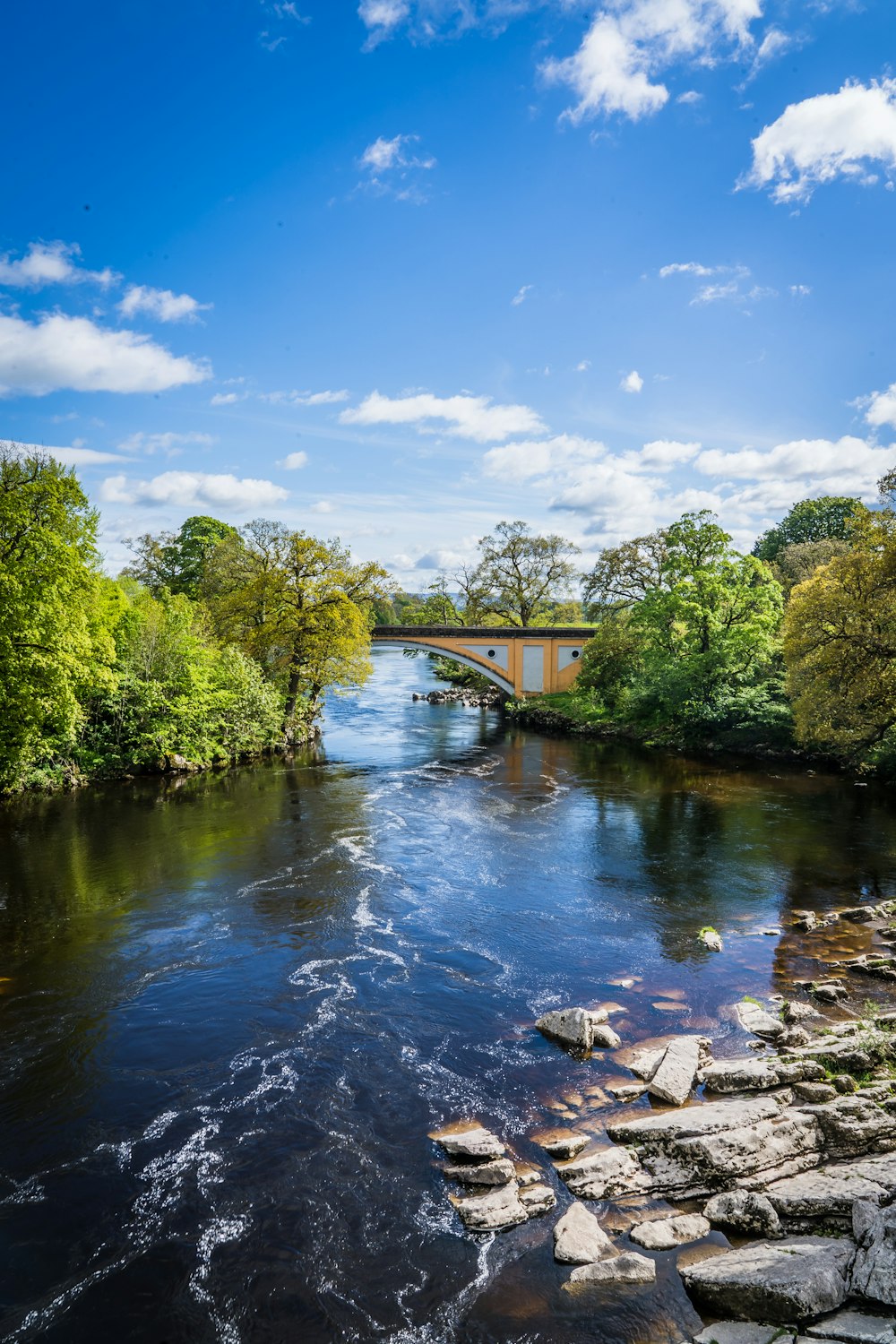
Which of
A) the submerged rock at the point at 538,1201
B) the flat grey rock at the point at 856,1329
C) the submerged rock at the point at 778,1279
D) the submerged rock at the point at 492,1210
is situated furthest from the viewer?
the submerged rock at the point at 538,1201

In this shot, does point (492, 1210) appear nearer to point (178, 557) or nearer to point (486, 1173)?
point (486, 1173)

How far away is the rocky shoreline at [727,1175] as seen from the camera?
612 cm

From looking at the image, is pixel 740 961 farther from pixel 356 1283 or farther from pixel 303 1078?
pixel 356 1283

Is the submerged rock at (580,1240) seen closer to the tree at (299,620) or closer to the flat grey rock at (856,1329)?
the flat grey rock at (856,1329)

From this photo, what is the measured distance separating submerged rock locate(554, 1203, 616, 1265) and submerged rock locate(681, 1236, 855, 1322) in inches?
31.1

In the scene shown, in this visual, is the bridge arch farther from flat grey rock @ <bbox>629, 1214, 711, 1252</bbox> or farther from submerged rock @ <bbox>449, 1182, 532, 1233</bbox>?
flat grey rock @ <bbox>629, 1214, 711, 1252</bbox>

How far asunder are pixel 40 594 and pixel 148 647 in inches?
398

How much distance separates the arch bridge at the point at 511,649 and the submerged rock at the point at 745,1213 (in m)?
44.6

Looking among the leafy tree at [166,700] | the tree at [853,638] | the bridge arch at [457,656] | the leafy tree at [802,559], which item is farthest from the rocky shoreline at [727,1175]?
the leafy tree at [802,559]

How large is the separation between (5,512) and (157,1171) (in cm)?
1979

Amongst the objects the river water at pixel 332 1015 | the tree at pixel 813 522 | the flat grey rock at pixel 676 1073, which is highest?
the tree at pixel 813 522

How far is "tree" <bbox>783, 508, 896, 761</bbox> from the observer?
22.4 m

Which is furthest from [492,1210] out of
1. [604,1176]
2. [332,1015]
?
[332,1015]

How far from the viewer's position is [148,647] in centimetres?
3173
